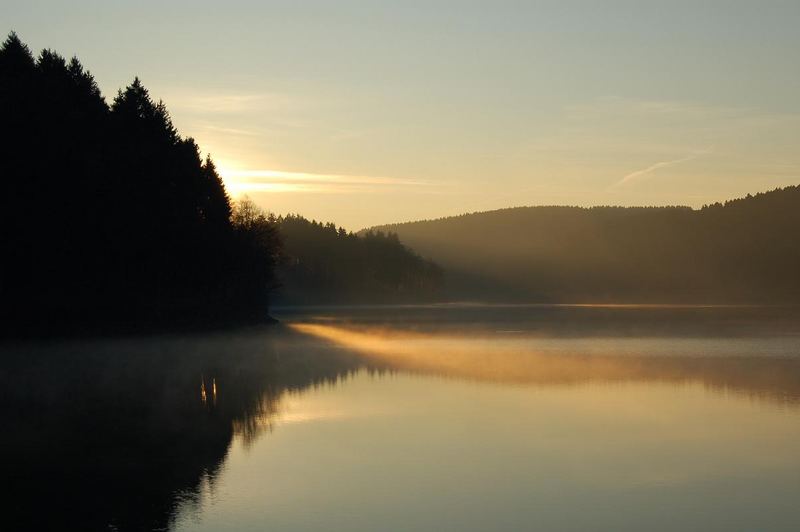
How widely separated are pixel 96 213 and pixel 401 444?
4218 cm

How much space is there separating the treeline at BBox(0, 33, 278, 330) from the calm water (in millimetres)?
12749

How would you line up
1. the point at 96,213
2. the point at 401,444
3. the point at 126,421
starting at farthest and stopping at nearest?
the point at 96,213 → the point at 126,421 → the point at 401,444

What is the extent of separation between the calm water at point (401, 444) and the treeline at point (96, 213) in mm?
12749

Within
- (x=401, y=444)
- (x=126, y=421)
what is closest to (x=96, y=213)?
(x=126, y=421)

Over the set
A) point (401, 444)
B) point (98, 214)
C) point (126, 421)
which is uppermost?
point (98, 214)

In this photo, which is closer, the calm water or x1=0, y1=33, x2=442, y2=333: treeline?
the calm water

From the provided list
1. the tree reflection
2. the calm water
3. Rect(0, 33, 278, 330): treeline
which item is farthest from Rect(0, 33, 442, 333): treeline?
the calm water

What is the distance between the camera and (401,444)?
2316 centimetres

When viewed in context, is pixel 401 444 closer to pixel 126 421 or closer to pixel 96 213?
pixel 126 421

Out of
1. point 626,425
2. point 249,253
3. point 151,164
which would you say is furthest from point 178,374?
point 249,253

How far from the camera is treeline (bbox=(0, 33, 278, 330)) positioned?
56219 millimetres

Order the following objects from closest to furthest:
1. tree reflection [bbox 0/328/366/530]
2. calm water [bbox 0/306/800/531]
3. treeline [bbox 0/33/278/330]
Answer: calm water [bbox 0/306/800/531]
tree reflection [bbox 0/328/366/530]
treeline [bbox 0/33/278/330]

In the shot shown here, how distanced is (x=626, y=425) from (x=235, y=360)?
26.3 m

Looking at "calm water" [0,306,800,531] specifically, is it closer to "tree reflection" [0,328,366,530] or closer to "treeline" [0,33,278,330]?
"tree reflection" [0,328,366,530]
